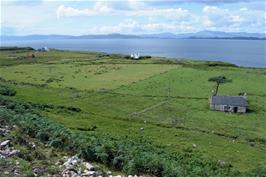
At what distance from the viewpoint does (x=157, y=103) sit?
6650cm

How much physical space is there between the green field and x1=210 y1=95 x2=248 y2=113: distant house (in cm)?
133

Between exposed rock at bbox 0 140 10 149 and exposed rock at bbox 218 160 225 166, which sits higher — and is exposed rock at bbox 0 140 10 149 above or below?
Result: above

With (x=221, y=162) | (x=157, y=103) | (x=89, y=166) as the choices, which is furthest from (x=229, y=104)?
(x=89, y=166)

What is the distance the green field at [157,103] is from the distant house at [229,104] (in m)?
1.33

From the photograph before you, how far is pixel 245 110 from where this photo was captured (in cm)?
6100

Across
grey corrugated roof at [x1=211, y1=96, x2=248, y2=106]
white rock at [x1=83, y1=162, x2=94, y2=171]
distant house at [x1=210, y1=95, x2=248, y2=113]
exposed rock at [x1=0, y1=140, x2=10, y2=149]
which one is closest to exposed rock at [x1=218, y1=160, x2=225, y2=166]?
white rock at [x1=83, y1=162, x2=94, y2=171]

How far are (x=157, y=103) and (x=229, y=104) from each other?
1245 centimetres

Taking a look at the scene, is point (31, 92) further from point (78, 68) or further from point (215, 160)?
point (215, 160)

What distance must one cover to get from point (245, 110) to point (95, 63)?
237 feet

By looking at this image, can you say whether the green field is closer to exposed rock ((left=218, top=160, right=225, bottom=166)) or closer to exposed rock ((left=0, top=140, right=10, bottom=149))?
exposed rock ((left=218, top=160, right=225, bottom=166))

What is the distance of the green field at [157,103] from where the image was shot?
146 feet

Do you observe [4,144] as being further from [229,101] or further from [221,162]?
[229,101]

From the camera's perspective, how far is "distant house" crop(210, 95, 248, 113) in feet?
200

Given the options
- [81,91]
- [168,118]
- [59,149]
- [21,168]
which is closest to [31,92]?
[81,91]
